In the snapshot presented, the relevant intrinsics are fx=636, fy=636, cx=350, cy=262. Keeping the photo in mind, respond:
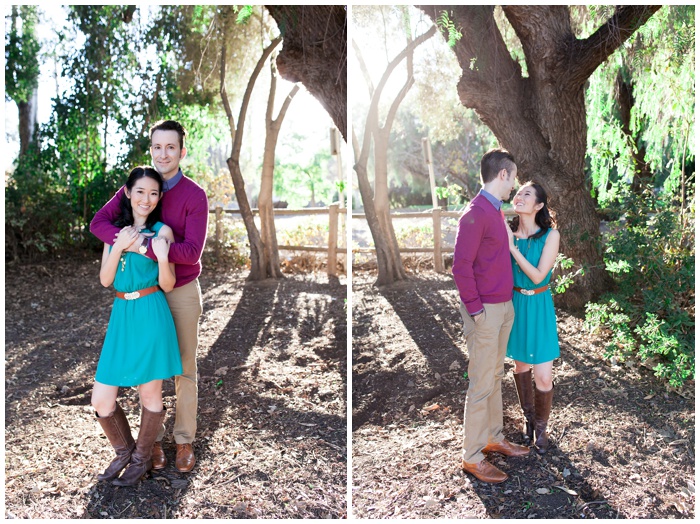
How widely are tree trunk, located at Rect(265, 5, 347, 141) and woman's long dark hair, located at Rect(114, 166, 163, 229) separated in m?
1.82

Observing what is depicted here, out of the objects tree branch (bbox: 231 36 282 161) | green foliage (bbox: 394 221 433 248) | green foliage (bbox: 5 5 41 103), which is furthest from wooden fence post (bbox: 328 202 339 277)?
green foliage (bbox: 5 5 41 103)

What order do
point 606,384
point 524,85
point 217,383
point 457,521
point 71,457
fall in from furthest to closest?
point 524,85 → point 217,383 → point 606,384 → point 71,457 → point 457,521

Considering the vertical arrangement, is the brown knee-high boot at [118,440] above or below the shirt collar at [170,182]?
below

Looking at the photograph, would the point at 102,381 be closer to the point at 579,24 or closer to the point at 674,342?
the point at 674,342

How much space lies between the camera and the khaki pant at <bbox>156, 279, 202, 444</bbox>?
3.06m

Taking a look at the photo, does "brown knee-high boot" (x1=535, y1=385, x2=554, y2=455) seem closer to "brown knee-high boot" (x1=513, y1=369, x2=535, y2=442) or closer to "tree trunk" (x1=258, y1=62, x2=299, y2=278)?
"brown knee-high boot" (x1=513, y1=369, x2=535, y2=442)

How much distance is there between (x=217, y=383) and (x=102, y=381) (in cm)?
173

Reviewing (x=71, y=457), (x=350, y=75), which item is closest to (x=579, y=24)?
(x=350, y=75)

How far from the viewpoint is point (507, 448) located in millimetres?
3268

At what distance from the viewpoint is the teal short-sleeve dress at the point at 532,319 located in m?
3.19

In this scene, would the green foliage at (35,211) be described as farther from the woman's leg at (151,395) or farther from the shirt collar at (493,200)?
the shirt collar at (493,200)

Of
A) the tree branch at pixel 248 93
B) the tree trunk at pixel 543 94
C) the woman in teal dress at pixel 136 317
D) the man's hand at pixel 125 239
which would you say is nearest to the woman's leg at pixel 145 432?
the woman in teal dress at pixel 136 317

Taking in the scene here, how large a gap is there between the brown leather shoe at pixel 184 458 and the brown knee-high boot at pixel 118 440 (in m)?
0.24

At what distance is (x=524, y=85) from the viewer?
522cm
